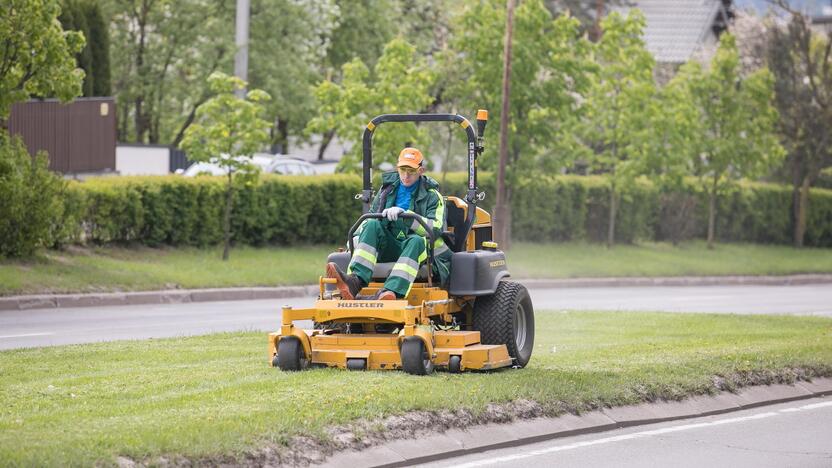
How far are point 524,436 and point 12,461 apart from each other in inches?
152

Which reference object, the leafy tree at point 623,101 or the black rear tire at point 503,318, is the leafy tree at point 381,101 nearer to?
the leafy tree at point 623,101

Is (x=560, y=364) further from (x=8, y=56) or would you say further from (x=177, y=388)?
(x=8, y=56)

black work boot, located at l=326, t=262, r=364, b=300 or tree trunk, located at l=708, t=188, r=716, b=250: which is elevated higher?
black work boot, located at l=326, t=262, r=364, b=300

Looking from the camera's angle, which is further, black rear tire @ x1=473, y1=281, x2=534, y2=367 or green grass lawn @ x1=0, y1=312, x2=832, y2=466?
black rear tire @ x1=473, y1=281, x2=534, y2=367

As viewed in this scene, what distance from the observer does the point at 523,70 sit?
3484cm

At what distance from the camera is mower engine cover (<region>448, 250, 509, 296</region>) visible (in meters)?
12.6

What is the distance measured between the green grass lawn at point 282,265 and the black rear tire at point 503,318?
1088 cm

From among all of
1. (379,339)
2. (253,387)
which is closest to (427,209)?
(379,339)

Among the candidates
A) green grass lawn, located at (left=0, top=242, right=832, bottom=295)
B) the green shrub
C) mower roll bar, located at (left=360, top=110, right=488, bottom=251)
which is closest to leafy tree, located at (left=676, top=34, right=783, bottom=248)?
green grass lawn, located at (left=0, top=242, right=832, bottom=295)

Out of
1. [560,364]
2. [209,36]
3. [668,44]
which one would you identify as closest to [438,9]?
[209,36]

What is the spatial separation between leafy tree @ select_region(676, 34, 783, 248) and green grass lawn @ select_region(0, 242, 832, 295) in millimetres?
2675

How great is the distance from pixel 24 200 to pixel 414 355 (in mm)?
13273

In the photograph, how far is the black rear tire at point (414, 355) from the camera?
11492 mm

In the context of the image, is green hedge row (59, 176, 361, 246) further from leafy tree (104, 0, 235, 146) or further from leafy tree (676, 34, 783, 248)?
leafy tree (676, 34, 783, 248)
